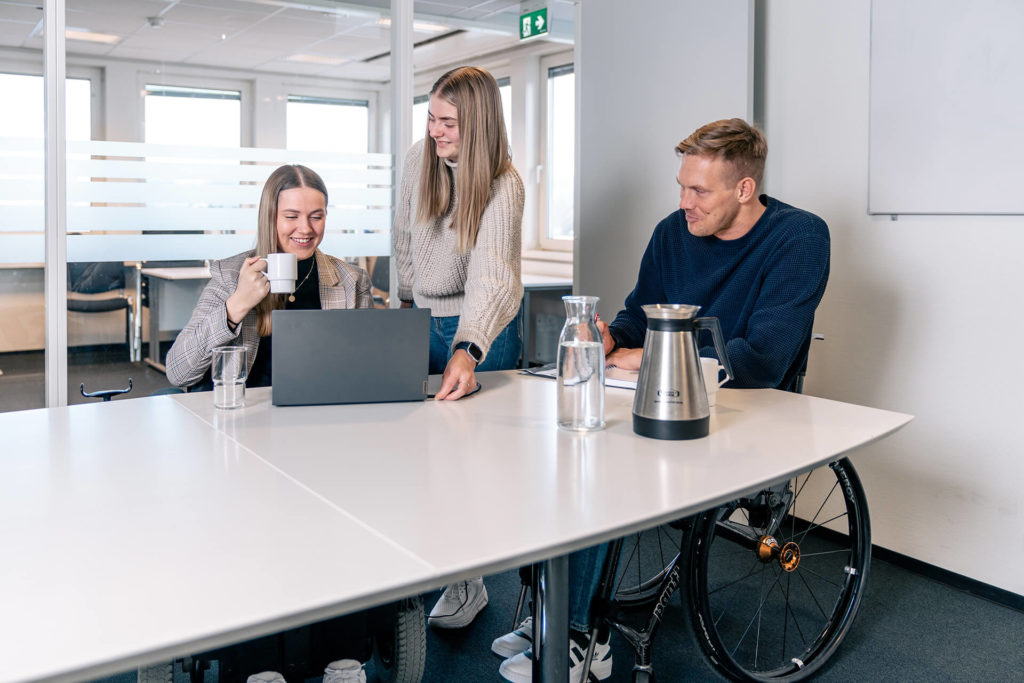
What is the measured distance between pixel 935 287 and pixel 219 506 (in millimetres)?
2282

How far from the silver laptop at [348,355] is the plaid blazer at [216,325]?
0.20m

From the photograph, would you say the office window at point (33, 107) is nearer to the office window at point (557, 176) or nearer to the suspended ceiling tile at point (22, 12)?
the suspended ceiling tile at point (22, 12)

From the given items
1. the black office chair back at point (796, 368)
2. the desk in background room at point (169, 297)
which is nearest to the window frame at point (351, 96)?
the desk in background room at point (169, 297)

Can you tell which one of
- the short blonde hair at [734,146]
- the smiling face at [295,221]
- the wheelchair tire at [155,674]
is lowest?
the wheelchair tire at [155,674]

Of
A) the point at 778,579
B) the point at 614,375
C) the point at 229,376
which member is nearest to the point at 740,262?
the point at 614,375

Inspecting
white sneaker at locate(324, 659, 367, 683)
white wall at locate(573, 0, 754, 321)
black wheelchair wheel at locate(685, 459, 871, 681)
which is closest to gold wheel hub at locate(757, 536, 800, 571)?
black wheelchair wheel at locate(685, 459, 871, 681)

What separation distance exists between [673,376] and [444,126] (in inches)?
39.7

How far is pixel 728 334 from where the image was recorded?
2.29 metres

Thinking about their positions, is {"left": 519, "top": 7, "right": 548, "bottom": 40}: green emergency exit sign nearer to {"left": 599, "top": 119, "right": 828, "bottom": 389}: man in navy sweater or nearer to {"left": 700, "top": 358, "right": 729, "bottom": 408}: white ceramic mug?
{"left": 599, "top": 119, "right": 828, "bottom": 389}: man in navy sweater

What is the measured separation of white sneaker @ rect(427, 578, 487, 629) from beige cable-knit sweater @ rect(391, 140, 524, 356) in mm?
707

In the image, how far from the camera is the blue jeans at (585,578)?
191 cm

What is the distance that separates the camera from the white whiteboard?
95.8 inches

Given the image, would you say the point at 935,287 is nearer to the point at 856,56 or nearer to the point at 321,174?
the point at 856,56

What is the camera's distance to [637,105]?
11.1 feet
